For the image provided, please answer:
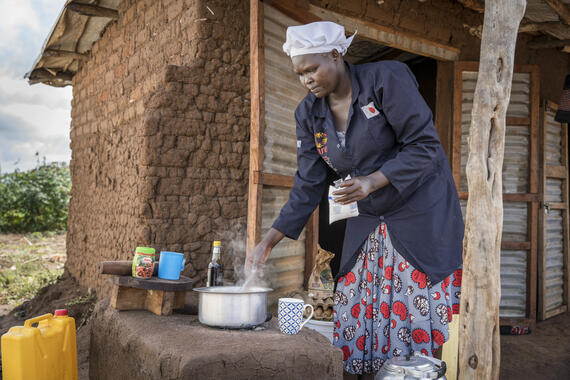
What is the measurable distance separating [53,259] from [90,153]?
5.31m

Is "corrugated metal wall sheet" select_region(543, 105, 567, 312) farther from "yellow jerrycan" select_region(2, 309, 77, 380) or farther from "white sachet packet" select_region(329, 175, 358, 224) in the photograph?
"yellow jerrycan" select_region(2, 309, 77, 380)

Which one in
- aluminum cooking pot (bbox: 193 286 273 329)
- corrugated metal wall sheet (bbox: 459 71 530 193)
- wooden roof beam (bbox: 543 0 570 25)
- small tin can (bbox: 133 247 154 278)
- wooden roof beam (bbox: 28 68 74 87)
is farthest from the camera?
wooden roof beam (bbox: 28 68 74 87)

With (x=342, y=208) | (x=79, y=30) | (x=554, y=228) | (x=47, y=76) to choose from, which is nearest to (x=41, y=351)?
(x=342, y=208)

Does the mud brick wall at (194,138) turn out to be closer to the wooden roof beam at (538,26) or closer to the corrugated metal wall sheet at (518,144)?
the corrugated metal wall sheet at (518,144)

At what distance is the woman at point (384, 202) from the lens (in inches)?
82.2

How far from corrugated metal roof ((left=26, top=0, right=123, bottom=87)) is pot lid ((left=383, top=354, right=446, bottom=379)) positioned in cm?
495

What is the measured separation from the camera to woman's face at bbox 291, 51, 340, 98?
2174 mm

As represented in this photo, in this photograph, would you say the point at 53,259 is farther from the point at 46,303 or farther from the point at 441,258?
the point at 441,258

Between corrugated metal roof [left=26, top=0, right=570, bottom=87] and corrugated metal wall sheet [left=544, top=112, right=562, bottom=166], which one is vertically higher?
corrugated metal roof [left=26, top=0, right=570, bottom=87]

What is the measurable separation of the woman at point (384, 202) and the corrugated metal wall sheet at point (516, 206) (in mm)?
3488

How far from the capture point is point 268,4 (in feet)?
12.4

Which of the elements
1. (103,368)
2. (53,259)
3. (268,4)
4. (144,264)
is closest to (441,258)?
(144,264)

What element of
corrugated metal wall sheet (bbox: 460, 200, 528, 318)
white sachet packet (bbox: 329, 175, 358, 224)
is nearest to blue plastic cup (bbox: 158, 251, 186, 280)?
white sachet packet (bbox: 329, 175, 358, 224)

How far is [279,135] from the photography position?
4.01m
